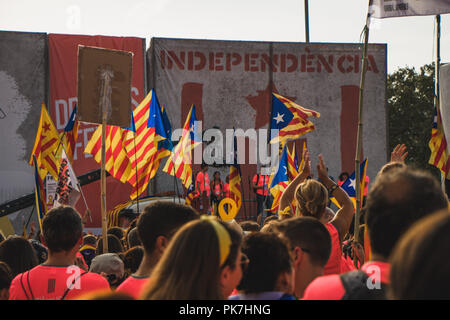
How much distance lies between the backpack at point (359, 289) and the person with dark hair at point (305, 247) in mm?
831

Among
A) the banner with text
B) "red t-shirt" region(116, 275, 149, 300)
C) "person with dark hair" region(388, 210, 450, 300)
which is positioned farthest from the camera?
the banner with text

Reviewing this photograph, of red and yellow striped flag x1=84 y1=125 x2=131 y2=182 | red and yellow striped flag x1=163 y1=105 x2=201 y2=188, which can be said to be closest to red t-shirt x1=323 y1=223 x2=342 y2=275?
red and yellow striped flag x1=84 y1=125 x2=131 y2=182

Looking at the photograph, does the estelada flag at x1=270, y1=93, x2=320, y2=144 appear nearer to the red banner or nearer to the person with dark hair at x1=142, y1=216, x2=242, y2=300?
the person with dark hair at x1=142, y1=216, x2=242, y2=300

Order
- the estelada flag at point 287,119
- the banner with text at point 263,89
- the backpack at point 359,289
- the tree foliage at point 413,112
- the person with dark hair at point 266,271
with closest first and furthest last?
the backpack at point 359,289
the person with dark hair at point 266,271
the estelada flag at point 287,119
the banner with text at point 263,89
the tree foliage at point 413,112

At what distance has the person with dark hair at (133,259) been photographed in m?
4.05

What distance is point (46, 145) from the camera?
9.79m

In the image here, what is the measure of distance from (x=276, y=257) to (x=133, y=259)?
6.23 ft

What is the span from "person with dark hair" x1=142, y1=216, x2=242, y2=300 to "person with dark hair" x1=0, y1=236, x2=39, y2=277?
239 centimetres

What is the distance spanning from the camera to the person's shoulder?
75.5 inches

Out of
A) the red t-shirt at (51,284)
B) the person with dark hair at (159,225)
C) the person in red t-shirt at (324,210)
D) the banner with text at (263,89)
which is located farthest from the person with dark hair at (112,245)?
the banner with text at (263,89)

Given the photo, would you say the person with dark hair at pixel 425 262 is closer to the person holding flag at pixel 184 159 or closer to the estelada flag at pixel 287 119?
the estelada flag at pixel 287 119

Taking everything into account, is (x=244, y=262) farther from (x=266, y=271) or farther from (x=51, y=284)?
(x=51, y=284)
